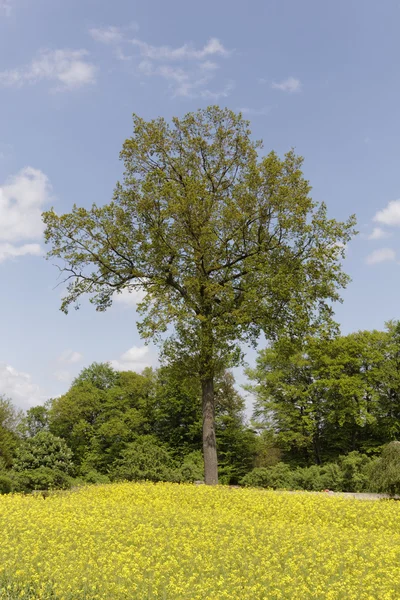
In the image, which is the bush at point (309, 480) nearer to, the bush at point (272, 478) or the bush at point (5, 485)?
the bush at point (272, 478)

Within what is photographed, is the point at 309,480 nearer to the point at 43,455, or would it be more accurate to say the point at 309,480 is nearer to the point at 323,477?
the point at 323,477

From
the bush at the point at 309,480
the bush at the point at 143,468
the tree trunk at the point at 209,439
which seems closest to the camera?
the tree trunk at the point at 209,439

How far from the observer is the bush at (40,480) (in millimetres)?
22219

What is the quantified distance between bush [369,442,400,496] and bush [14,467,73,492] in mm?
13033

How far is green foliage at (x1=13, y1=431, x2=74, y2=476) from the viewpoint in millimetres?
24391

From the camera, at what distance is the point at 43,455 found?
81.5ft

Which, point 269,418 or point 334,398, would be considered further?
point 269,418

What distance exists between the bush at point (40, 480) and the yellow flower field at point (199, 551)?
28.8 feet

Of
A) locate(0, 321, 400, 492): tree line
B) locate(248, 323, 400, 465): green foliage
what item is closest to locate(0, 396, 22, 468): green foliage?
locate(0, 321, 400, 492): tree line

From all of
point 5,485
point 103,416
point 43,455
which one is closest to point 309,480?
point 43,455

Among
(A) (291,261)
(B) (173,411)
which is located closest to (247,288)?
(A) (291,261)

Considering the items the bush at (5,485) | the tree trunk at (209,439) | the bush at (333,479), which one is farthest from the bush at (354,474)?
the bush at (5,485)

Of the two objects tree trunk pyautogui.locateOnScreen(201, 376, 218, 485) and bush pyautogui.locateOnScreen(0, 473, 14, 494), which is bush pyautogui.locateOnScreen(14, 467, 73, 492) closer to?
bush pyautogui.locateOnScreen(0, 473, 14, 494)

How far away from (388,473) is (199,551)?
13.4 metres
